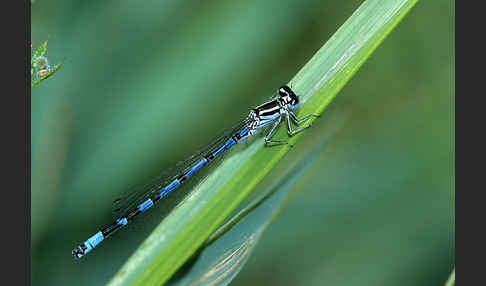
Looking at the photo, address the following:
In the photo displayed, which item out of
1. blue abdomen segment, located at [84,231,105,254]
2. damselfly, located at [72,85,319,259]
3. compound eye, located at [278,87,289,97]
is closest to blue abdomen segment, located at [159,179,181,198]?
damselfly, located at [72,85,319,259]

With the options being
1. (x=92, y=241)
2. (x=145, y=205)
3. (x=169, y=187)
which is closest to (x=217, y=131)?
(x=169, y=187)

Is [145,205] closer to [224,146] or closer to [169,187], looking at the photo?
[169,187]

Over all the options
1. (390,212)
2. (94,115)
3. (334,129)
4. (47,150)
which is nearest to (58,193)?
(47,150)

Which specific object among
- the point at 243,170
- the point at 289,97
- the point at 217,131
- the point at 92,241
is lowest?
the point at 243,170

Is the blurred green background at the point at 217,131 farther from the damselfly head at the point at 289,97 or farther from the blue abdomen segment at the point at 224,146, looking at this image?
the damselfly head at the point at 289,97

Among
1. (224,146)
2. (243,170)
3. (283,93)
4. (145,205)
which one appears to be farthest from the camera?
(145,205)

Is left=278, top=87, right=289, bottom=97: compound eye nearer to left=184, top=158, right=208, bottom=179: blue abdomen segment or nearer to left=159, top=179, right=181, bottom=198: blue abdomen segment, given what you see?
left=184, top=158, right=208, bottom=179: blue abdomen segment

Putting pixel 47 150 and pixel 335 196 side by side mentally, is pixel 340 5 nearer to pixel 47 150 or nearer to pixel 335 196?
pixel 335 196

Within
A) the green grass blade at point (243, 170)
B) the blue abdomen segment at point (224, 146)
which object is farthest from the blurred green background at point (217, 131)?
the green grass blade at point (243, 170)
